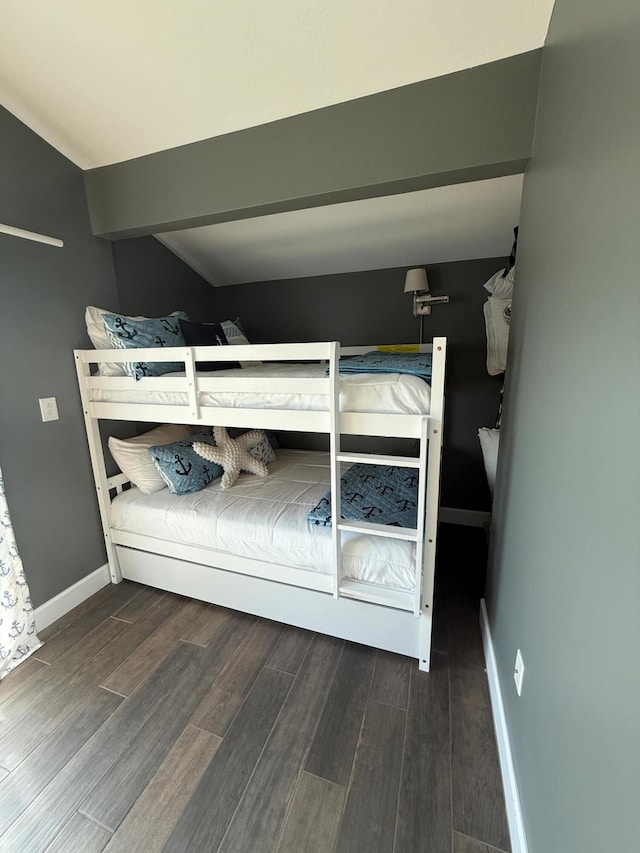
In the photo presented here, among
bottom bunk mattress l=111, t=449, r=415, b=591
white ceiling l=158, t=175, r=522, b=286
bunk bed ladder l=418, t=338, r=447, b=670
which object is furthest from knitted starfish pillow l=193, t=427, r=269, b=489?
white ceiling l=158, t=175, r=522, b=286

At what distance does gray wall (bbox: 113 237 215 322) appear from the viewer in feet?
7.81

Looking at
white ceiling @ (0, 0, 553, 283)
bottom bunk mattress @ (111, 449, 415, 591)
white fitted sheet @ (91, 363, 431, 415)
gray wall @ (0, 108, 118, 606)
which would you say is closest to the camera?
white ceiling @ (0, 0, 553, 283)

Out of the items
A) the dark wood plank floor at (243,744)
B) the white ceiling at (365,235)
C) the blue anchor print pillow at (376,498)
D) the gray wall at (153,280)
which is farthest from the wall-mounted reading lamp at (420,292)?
the dark wood plank floor at (243,744)

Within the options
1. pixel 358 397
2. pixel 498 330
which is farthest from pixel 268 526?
pixel 498 330

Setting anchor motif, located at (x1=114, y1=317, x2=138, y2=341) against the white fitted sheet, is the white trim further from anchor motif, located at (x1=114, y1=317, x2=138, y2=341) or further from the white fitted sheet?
the white fitted sheet

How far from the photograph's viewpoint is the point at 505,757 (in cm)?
122

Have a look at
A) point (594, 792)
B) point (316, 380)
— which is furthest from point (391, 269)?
point (594, 792)

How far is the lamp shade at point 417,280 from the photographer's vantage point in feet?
8.50

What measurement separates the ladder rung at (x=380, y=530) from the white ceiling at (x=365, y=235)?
1.77m

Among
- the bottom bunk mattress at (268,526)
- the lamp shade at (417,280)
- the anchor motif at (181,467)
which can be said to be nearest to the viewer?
the bottom bunk mattress at (268,526)

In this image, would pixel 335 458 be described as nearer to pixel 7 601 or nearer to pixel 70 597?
pixel 7 601

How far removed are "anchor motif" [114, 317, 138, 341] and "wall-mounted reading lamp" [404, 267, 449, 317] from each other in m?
1.84

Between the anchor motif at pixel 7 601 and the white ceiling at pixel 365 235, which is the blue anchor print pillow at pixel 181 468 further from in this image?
the white ceiling at pixel 365 235

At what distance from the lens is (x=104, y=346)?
2084 millimetres
